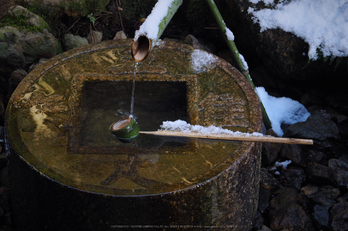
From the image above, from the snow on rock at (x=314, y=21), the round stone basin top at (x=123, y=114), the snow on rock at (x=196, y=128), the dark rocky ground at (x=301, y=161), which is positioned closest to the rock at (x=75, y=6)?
the dark rocky ground at (x=301, y=161)

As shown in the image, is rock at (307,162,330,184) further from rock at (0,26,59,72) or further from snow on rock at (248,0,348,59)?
rock at (0,26,59,72)

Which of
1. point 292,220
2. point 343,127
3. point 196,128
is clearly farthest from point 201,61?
point 343,127

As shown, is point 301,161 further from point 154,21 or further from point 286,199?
point 154,21

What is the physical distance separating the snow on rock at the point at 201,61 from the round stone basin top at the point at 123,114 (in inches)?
0.5

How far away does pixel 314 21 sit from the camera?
3.76 metres

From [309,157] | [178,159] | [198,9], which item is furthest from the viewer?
[198,9]

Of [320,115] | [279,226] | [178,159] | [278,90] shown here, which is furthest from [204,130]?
[278,90]

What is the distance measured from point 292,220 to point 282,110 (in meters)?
1.35

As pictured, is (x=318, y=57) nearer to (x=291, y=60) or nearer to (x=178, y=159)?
(x=291, y=60)

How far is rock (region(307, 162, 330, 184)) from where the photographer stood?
10.7ft

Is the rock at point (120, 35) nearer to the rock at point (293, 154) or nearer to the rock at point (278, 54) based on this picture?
the rock at point (278, 54)

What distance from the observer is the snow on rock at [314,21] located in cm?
361

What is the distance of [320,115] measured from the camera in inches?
145

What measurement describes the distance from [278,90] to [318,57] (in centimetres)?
72
